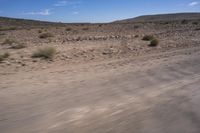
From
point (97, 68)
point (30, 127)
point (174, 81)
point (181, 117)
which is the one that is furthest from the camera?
point (97, 68)

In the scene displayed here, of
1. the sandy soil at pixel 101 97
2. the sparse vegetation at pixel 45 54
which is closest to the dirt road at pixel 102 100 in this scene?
the sandy soil at pixel 101 97

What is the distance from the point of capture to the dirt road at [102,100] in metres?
6.27

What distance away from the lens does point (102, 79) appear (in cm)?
1034

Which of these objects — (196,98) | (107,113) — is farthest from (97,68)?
(107,113)

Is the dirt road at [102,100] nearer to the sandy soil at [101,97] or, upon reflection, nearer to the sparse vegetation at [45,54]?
the sandy soil at [101,97]

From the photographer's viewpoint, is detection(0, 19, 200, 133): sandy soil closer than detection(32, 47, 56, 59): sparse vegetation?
Yes

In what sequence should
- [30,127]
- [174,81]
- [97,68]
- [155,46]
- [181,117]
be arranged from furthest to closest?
[155,46] < [97,68] < [174,81] < [181,117] < [30,127]

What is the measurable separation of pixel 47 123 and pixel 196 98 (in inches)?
137

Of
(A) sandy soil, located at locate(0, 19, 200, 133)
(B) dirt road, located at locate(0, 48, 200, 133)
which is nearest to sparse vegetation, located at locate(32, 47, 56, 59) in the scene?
(A) sandy soil, located at locate(0, 19, 200, 133)

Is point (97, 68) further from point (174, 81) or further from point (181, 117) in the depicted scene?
point (181, 117)

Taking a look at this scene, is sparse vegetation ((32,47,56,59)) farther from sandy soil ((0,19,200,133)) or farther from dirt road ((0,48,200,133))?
dirt road ((0,48,200,133))

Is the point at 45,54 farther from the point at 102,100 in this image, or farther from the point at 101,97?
the point at 102,100

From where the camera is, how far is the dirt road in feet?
20.6

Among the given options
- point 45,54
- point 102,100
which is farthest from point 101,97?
point 45,54
